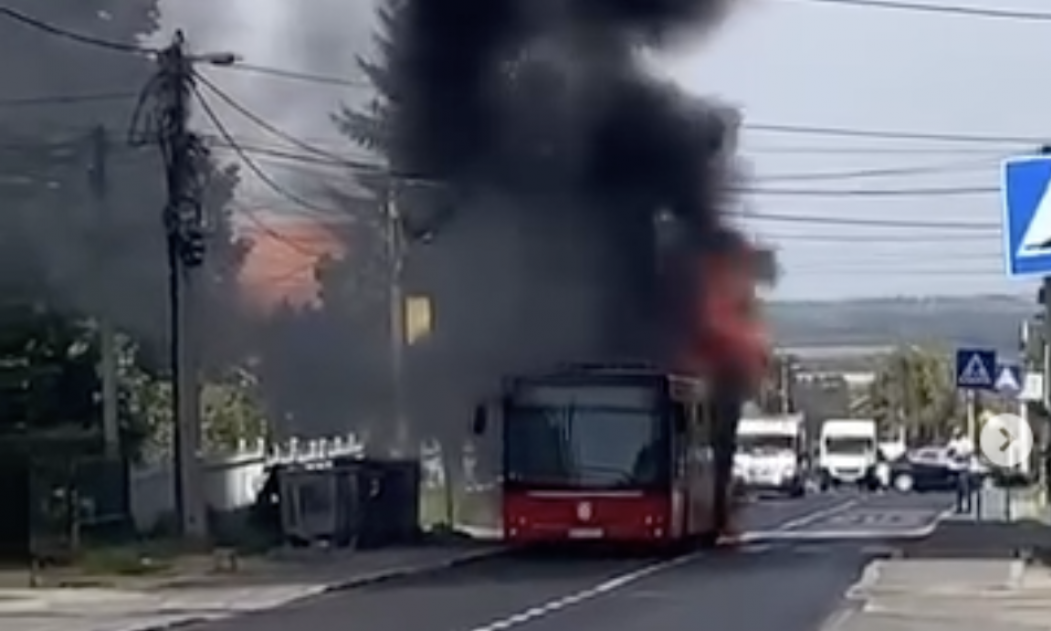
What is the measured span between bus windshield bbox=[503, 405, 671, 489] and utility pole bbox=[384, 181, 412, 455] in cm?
956

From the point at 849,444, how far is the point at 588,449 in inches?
2573

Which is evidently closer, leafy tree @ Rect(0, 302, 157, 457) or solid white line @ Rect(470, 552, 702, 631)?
solid white line @ Rect(470, 552, 702, 631)

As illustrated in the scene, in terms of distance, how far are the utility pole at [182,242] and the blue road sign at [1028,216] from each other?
26344 millimetres

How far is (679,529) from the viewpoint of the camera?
44.8 meters

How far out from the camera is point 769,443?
91500 millimetres

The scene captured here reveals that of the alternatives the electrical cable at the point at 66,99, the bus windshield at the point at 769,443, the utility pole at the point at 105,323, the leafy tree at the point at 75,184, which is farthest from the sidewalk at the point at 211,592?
the bus windshield at the point at 769,443

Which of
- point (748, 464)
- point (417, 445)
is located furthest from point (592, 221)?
point (748, 464)

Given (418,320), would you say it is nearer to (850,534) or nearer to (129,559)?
(850,534)

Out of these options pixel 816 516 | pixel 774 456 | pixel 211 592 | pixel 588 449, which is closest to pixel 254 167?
pixel 588 449

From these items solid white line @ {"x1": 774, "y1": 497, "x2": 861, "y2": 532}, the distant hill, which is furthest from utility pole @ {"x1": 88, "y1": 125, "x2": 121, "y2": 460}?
the distant hill

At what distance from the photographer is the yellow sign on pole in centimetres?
5519

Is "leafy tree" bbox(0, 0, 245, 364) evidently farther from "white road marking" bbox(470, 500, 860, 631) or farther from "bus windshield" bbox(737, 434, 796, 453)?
"bus windshield" bbox(737, 434, 796, 453)

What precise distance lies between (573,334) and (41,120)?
11.3 meters

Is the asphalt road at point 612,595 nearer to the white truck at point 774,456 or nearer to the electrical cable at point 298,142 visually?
the electrical cable at point 298,142
